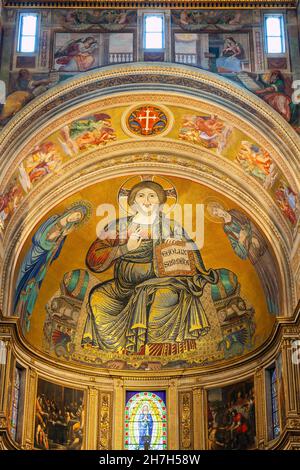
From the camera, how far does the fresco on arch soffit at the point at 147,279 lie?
109ft

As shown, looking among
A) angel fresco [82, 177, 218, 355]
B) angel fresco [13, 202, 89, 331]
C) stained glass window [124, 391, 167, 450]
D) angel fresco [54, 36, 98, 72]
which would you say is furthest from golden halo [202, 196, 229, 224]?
stained glass window [124, 391, 167, 450]

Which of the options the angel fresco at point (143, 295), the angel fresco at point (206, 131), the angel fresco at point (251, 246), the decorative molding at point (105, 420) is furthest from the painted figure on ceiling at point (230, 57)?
the decorative molding at point (105, 420)

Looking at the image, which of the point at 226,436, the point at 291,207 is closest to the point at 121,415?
the point at 226,436

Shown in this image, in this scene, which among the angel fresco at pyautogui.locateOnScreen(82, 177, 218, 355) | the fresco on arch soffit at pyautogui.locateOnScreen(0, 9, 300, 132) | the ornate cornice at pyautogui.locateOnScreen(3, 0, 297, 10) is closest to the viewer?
the fresco on arch soffit at pyautogui.locateOnScreen(0, 9, 300, 132)

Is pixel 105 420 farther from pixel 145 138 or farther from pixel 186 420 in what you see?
pixel 145 138

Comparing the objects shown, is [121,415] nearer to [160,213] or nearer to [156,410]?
[156,410]

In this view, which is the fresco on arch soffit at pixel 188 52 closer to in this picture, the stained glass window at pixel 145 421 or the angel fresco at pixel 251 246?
the angel fresco at pixel 251 246

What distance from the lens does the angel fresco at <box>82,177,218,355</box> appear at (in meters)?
34.7

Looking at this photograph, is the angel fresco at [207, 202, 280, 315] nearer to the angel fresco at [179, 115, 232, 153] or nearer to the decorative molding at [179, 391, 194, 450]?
the angel fresco at [179, 115, 232, 153]

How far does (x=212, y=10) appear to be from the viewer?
31438 millimetres

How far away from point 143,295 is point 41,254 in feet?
13.9

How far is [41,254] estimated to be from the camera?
3300cm

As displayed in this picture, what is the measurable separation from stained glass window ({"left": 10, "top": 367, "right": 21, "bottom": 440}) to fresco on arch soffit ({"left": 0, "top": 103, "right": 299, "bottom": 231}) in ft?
15.9

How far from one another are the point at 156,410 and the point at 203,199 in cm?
705
